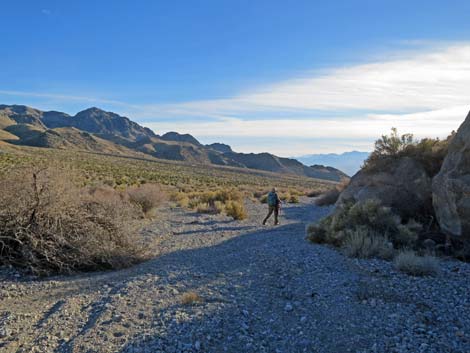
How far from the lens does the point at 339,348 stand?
17.5 ft

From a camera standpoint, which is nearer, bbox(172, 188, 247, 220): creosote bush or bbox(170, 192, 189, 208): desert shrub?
bbox(172, 188, 247, 220): creosote bush

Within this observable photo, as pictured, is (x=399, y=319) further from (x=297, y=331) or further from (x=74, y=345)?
(x=74, y=345)

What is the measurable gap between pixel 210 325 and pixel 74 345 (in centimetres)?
179

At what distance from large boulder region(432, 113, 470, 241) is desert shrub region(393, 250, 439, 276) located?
2070 millimetres

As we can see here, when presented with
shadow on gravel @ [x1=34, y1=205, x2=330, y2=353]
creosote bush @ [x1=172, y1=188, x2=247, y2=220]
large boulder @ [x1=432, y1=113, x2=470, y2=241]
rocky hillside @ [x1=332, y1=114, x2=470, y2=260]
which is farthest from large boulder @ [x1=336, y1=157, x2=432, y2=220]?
creosote bush @ [x1=172, y1=188, x2=247, y2=220]

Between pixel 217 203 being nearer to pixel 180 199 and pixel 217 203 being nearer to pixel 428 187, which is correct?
pixel 180 199

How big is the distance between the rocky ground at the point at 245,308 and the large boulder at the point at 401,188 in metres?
3.62

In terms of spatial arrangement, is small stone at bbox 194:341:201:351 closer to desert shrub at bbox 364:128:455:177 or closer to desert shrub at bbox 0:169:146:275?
desert shrub at bbox 0:169:146:275

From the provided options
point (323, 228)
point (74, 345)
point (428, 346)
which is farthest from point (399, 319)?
point (323, 228)

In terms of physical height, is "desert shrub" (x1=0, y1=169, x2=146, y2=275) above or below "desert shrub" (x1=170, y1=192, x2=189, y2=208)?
above

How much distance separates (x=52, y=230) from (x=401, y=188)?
978 cm

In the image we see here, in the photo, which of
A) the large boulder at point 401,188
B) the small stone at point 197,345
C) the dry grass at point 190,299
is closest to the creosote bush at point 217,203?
the large boulder at point 401,188

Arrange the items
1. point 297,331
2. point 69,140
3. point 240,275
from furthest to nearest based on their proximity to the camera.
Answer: point 69,140 → point 240,275 → point 297,331

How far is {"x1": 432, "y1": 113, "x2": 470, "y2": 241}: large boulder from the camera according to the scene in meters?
9.53
